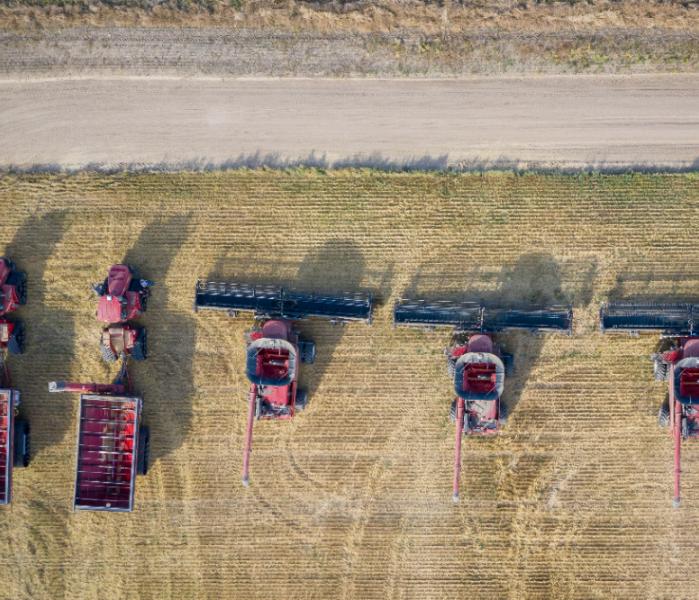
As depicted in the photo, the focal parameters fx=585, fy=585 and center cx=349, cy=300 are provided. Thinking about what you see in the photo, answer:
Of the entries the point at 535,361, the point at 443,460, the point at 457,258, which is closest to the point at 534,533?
the point at 443,460

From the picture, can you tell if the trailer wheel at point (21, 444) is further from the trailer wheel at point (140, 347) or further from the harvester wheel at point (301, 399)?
the harvester wheel at point (301, 399)

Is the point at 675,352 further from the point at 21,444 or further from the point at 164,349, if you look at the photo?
the point at 21,444

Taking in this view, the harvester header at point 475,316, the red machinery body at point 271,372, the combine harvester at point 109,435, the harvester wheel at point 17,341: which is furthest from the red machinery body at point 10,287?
the harvester header at point 475,316

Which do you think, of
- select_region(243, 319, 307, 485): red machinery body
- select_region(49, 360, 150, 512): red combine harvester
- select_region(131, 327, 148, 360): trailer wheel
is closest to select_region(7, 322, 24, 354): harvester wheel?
select_region(49, 360, 150, 512): red combine harvester

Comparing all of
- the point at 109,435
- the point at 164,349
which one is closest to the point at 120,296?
the point at 164,349

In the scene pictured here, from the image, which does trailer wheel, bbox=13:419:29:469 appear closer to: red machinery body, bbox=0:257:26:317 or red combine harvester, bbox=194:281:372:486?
red machinery body, bbox=0:257:26:317

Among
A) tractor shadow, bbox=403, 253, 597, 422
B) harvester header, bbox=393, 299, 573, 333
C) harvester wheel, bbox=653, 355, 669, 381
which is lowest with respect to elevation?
harvester wheel, bbox=653, 355, 669, 381

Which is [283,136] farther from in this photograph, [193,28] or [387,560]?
[387,560]
